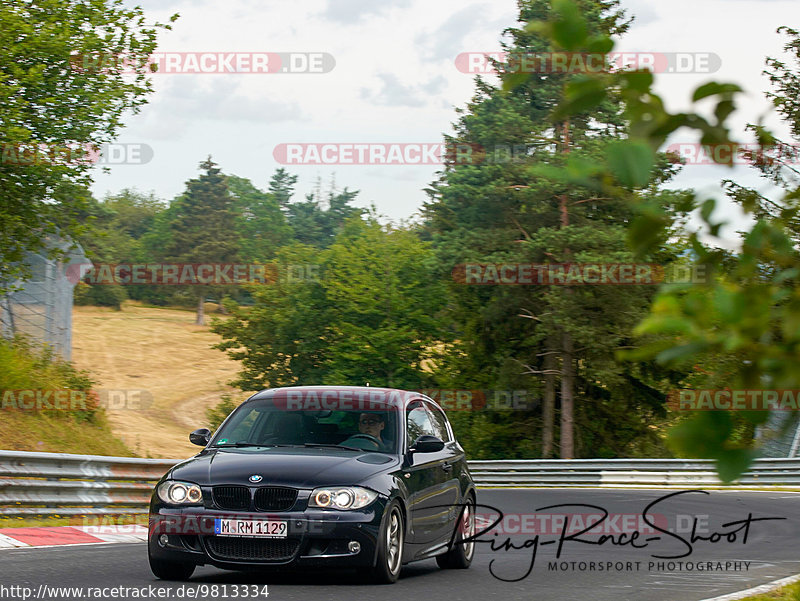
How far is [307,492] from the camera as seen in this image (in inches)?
324

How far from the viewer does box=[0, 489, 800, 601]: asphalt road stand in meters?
8.17

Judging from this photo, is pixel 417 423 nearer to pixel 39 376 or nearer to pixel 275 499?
pixel 275 499

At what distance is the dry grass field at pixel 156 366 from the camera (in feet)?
214

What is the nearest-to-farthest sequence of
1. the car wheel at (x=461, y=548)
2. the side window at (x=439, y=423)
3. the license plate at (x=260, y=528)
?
the license plate at (x=260, y=528) → the car wheel at (x=461, y=548) → the side window at (x=439, y=423)

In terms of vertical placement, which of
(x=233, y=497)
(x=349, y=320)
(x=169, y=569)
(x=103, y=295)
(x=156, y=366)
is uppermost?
(x=103, y=295)

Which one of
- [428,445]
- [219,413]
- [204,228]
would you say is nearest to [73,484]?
[428,445]

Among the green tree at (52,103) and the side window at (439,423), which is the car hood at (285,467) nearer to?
the side window at (439,423)

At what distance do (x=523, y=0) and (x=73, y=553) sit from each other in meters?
40.5

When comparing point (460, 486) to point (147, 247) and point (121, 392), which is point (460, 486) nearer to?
point (121, 392)

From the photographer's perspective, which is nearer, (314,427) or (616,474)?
(314,427)

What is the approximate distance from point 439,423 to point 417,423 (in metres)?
0.88

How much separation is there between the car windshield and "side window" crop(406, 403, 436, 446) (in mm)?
180

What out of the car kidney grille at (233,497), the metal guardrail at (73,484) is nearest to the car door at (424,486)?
the car kidney grille at (233,497)

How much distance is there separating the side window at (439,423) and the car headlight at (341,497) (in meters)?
2.35
